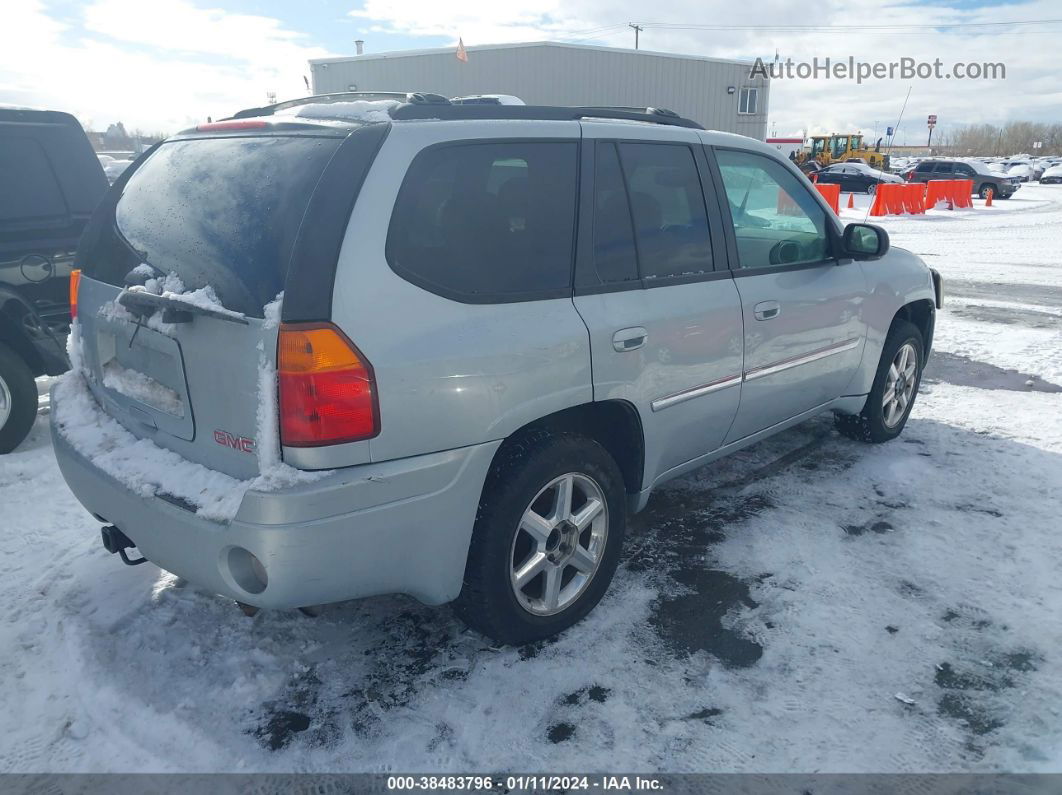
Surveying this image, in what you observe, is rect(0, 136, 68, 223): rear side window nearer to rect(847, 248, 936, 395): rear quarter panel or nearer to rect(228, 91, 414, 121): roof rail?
rect(228, 91, 414, 121): roof rail

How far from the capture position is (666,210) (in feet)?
10.8

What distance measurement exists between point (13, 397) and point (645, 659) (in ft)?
13.7

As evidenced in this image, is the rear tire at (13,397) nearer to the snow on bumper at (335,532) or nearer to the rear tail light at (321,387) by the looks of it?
the snow on bumper at (335,532)

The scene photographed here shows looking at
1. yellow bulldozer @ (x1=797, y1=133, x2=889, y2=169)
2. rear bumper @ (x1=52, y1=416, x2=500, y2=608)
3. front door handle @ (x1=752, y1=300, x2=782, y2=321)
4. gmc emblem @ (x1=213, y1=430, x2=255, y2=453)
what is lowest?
rear bumper @ (x1=52, y1=416, x2=500, y2=608)

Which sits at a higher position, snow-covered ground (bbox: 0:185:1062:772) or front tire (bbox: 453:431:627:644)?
front tire (bbox: 453:431:627:644)

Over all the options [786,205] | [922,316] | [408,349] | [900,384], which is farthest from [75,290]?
[922,316]

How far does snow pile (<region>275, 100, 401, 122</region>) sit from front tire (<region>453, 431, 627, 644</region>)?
1200 mm

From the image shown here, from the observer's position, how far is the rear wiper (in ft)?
7.63

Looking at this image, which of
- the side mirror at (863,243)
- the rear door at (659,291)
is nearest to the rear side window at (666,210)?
the rear door at (659,291)

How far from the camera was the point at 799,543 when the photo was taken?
3740 millimetres

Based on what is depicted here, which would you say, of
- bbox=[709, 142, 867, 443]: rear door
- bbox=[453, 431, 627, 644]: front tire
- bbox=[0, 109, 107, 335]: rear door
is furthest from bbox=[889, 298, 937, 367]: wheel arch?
bbox=[0, 109, 107, 335]: rear door

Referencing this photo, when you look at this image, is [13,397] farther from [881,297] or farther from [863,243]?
[881,297]

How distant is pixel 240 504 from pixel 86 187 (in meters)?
3.93

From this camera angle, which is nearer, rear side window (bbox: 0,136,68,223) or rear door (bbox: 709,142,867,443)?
rear door (bbox: 709,142,867,443)
